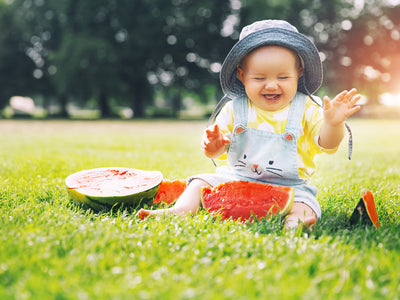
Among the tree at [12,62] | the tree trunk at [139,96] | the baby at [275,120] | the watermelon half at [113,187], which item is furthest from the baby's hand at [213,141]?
the tree at [12,62]

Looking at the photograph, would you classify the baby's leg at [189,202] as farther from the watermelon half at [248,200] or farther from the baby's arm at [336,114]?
the baby's arm at [336,114]

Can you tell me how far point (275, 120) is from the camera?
2721 millimetres

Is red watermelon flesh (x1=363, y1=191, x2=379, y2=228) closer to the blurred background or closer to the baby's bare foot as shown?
the baby's bare foot

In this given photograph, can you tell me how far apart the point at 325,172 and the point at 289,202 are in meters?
2.38

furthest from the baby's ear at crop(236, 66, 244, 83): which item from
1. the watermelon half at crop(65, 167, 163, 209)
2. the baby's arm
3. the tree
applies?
the tree

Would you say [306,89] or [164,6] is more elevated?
[164,6]

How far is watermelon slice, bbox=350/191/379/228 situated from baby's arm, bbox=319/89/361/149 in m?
0.43

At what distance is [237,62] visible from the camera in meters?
2.69

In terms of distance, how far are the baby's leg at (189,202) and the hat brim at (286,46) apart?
800 mm

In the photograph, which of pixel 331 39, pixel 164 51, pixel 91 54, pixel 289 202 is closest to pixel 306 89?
pixel 289 202

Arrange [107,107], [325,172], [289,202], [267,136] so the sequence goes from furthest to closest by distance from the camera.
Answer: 1. [107,107]
2. [325,172]
3. [267,136]
4. [289,202]

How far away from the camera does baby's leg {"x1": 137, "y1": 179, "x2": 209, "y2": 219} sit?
2404 mm

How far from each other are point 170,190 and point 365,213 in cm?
139

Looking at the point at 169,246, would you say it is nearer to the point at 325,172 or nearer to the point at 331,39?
the point at 325,172
